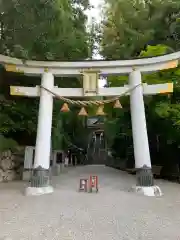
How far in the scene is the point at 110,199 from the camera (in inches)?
221

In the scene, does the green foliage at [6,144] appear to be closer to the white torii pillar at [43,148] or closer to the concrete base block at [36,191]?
the white torii pillar at [43,148]

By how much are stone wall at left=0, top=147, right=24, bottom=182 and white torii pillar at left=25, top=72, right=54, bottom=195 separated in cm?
290

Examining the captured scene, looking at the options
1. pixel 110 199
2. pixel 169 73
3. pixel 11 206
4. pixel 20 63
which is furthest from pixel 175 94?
pixel 11 206

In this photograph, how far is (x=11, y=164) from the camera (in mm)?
9180

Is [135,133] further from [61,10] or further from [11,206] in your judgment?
[61,10]

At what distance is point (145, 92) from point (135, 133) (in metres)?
1.36

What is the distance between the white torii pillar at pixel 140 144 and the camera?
6.35 m

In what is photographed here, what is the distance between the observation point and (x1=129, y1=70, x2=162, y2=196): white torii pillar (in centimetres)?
635

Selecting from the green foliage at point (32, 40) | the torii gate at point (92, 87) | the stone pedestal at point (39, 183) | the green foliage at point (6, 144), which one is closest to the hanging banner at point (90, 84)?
the torii gate at point (92, 87)

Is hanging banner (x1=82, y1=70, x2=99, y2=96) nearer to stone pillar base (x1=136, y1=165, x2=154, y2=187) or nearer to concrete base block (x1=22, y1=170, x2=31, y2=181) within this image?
stone pillar base (x1=136, y1=165, x2=154, y2=187)

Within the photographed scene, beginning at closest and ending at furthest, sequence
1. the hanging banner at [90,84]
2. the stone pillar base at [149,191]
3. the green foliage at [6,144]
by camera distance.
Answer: the stone pillar base at [149,191] < the hanging banner at [90,84] < the green foliage at [6,144]

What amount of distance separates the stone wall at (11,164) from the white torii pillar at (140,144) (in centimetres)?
516

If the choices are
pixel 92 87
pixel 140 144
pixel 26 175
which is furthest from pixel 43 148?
pixel 26 175

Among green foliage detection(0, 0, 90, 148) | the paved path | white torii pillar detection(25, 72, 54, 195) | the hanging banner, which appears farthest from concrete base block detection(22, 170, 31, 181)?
the hanging banner
